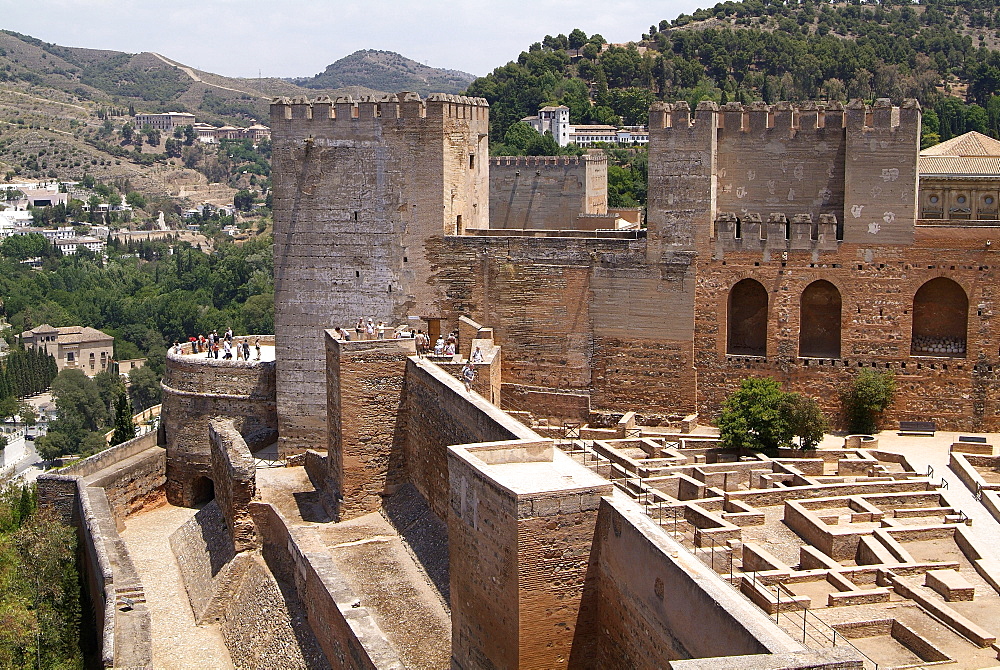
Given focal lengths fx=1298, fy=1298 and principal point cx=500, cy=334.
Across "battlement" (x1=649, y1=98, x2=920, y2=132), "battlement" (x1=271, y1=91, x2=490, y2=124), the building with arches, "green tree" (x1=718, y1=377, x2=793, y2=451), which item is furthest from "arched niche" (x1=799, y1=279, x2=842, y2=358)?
"battlement" (x1=271, y1=91, x2=490, y2=124)

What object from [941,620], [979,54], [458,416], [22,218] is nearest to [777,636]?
[941,620]

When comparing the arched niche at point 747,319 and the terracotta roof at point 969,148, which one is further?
the terracotta roof at point 969,148

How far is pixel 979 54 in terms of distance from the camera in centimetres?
8512

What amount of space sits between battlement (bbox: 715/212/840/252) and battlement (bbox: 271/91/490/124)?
5.84 m

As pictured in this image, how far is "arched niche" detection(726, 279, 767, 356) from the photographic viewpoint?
83.0 ft

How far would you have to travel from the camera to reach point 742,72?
262 ft

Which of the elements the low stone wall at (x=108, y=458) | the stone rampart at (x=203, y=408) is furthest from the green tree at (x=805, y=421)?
the low stone wall at (x=108, y=458)

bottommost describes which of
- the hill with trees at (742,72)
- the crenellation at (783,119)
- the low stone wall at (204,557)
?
the low stone wall at (204,557)

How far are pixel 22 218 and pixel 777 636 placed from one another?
402 ft

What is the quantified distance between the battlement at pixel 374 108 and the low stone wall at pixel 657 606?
13.6 m

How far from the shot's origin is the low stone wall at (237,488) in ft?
76.1

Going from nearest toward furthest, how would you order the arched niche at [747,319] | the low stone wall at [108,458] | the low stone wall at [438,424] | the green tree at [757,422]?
the low stone wall at [438,424]
the green tree at [757,422]
the arched niche at [747,319]
the low stone wall at [108,458]

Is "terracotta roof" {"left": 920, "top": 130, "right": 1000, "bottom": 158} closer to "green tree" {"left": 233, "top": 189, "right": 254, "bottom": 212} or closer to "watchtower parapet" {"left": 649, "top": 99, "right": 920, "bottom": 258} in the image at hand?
"watchtower parapet" {"left": 649, "top": 99, "right": 920, "bottom": 258}

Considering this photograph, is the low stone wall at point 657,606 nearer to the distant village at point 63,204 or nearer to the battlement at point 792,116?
the battlement at point 792,116
